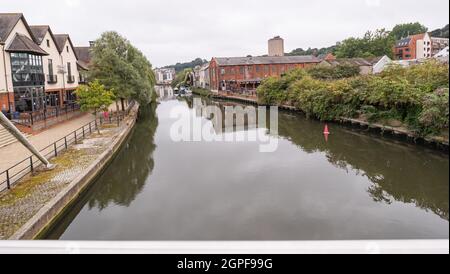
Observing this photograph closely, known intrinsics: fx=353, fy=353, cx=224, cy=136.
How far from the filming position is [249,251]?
128 centimetres

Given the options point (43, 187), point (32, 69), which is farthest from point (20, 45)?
point (43, 187)

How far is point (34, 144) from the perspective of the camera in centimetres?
952

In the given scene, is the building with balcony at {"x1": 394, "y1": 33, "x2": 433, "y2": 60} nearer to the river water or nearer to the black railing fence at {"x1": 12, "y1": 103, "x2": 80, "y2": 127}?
the river water

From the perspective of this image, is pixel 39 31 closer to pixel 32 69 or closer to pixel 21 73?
pixel 21 73

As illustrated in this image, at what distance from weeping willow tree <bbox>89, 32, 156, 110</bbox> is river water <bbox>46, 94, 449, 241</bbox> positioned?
5.46 m

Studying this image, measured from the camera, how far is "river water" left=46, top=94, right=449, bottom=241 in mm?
2357

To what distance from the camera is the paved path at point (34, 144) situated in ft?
24.9

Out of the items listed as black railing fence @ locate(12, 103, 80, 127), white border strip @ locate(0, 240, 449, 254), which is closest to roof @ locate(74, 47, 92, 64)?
black railing fence @ locate(12, 103, 80, 127)

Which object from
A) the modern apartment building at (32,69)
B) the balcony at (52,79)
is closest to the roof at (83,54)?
the modern apartment building at (32,69)

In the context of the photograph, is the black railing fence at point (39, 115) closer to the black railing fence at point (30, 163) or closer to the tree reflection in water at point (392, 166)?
the black railing fence at point (30, 163)

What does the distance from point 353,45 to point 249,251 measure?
105 ft

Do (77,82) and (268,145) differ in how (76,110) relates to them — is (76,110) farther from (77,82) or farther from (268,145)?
(268,145)

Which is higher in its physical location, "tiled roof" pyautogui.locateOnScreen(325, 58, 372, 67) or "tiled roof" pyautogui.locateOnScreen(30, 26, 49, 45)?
"tiled roof" pyautogui.locateOnScreen(325, 58, 372, 67)
